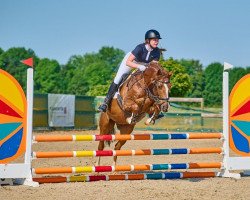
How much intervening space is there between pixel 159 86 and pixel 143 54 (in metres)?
0.86

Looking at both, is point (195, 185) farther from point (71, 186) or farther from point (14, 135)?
point (14, 135)

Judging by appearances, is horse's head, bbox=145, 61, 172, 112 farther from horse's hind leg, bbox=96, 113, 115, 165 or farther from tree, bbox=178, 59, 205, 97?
tree, bbox=178, 59, 205, 97

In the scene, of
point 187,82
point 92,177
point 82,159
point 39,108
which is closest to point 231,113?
point 92,177

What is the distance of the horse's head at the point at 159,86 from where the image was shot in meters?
7.76

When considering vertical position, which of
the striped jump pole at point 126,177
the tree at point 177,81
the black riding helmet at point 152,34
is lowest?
the striped jump pole at point 126,177

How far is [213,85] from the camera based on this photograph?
8300 centimetres

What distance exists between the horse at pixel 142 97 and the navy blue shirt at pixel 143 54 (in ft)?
0.73

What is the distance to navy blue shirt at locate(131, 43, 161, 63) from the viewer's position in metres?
8.39

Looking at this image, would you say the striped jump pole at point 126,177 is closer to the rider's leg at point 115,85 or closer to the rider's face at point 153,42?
the rider's leg at point 115,85

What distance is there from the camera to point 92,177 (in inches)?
303

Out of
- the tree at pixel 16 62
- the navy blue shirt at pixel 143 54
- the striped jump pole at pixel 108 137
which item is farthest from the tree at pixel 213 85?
the striped jump pole at pixel 108 137

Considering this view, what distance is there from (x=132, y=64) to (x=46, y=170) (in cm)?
213

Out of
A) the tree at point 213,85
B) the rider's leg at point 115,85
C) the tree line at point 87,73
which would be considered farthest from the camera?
the tree at point 213,85

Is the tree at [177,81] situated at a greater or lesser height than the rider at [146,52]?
greater
